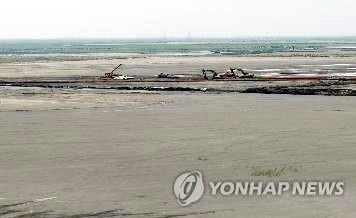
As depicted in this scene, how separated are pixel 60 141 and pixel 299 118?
958 cm

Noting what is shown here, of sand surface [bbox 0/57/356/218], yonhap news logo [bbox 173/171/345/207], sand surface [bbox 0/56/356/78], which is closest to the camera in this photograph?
sand surface [bbox 0/57/356/218]

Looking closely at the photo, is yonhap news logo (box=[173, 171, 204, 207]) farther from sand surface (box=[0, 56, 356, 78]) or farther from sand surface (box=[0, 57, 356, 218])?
sand surface (box=[0, 56, 356, 78])

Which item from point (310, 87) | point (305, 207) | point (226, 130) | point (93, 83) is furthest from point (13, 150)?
point (93, 83)

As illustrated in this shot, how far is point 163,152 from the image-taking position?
55.8ft

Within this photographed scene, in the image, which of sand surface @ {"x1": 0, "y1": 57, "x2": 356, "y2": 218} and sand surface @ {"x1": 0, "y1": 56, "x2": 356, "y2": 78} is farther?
sand surface @ {"x1": 0, "y1": 56, "x2": 356, "y2": 78}

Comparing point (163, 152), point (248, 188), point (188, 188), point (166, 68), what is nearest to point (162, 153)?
point (163, 152)

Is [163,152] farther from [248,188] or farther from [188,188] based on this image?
[248,188]

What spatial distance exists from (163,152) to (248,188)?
4.50 meters

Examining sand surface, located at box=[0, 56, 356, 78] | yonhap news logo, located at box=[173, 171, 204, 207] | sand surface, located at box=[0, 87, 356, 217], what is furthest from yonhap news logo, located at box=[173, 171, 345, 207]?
sand surface, located at box=[0, 56, 356, 78]

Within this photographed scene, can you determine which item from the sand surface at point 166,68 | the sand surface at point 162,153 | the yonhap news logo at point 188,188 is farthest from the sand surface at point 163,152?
the sand surface at point 166,68

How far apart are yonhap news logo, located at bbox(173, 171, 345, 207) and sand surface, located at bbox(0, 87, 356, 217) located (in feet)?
0.72

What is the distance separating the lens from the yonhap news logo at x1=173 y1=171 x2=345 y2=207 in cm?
1208

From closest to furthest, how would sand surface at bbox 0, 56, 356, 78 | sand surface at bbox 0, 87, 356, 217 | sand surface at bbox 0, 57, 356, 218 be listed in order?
1. sand surface at bbox 0, 57, 356, 218
2. sand surface at bbox 0, 87, 356, 217
3. sand surface at bbox 0, 56, 356, 78

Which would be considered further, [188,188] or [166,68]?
[166,68]
